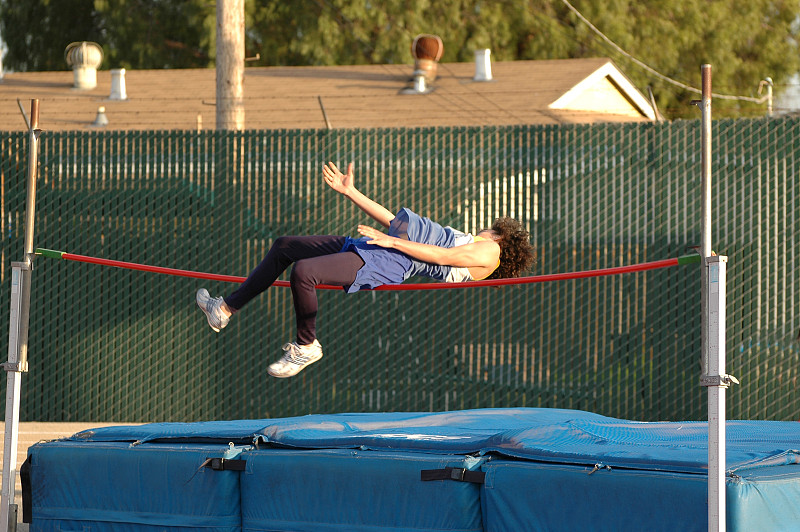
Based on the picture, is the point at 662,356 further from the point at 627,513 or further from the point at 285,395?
the point at 627,513

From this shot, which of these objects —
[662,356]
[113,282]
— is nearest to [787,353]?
[662,356]

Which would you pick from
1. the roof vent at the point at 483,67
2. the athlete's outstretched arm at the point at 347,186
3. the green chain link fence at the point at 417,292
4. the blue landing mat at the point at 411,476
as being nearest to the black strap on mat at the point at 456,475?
the blue landing mat at the point at 411,476

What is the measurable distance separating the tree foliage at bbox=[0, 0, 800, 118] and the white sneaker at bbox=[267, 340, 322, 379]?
22.7m

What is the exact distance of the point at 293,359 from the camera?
6.27 meters

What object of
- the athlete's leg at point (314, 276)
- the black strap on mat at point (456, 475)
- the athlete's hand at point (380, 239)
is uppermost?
the athlete's hand at point (380, 239)

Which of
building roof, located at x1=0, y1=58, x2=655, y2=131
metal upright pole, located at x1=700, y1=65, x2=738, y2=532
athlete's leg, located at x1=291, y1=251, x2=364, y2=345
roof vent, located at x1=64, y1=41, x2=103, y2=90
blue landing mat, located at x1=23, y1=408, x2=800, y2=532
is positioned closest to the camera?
metal upright pole, located at x1=700, y1=65, x2=738, y2=532

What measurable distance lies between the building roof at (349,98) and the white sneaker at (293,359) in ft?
38.2

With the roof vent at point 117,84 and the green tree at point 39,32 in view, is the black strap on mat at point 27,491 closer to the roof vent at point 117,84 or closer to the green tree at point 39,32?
the roof vent at point 117,84

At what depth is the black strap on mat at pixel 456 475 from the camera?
219 inches

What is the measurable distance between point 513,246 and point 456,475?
1.80 metres

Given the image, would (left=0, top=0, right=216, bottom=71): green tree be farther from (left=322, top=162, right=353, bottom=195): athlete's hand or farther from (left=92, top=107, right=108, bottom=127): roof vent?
(left=322, top=162, right=353, bottom=195): athlete's hand

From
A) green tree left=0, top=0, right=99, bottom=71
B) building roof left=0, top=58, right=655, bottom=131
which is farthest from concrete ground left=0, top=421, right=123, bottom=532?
green tree left=0, top=0, right=99, bottom=71

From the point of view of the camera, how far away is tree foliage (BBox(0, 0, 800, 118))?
28.7m

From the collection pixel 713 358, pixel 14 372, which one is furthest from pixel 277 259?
pixel 713 358
